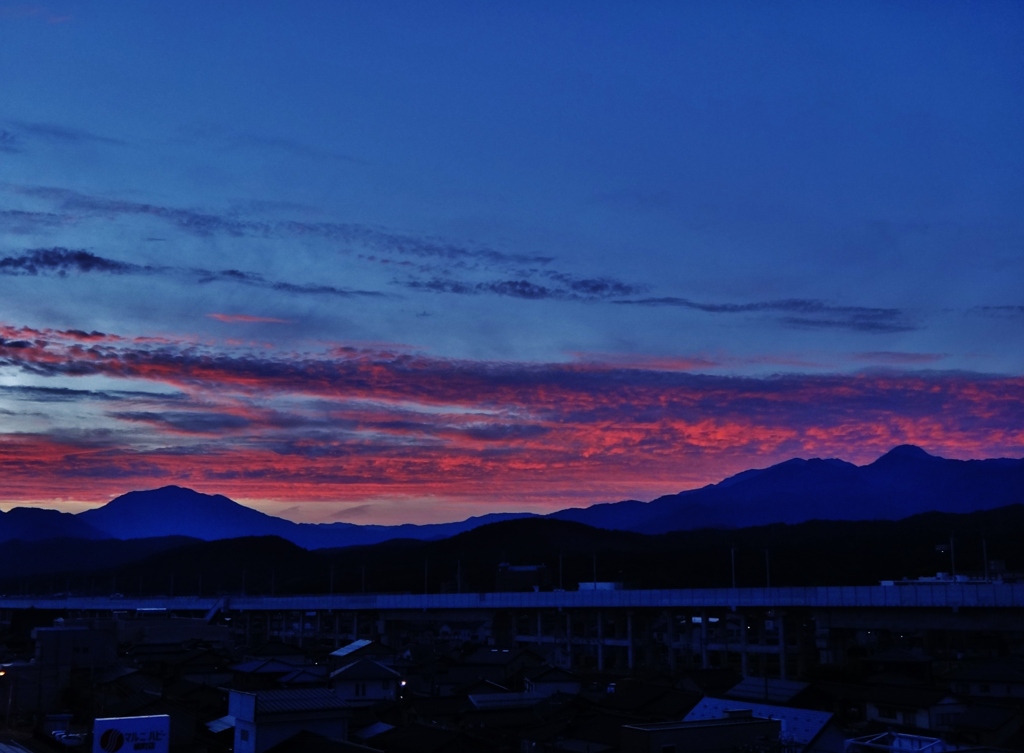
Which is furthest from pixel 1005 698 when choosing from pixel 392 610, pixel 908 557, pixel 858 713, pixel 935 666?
pixel 908 557

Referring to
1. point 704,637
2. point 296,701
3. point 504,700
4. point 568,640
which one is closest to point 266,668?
point 504,700

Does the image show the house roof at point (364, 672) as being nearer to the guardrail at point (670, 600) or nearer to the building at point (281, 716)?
the building at point (281, 716)

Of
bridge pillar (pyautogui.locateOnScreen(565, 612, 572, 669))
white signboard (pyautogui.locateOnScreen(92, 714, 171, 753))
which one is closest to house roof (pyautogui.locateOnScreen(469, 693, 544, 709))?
white signboard (pyautogui.locateOnScreen(92, 714, 171, 753))

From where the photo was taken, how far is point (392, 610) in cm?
9294

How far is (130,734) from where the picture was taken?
2305 centimetres

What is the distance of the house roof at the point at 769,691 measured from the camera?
3759 centimetres

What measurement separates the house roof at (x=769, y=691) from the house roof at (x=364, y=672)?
558 inches

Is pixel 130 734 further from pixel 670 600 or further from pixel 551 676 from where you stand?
pixel 670 600

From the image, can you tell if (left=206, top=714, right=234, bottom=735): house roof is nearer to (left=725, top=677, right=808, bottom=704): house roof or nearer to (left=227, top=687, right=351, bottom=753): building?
(left=227, top=687, right=351, bottom=753): building

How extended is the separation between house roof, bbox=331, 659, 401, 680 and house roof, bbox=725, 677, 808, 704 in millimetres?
14169

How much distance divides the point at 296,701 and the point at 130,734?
4.03 meters

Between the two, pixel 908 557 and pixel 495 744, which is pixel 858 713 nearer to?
pixel 495 744

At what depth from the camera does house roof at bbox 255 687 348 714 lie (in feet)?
80.0

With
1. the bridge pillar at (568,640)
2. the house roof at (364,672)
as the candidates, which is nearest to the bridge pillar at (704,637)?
the bridge pillar at (568,640)
